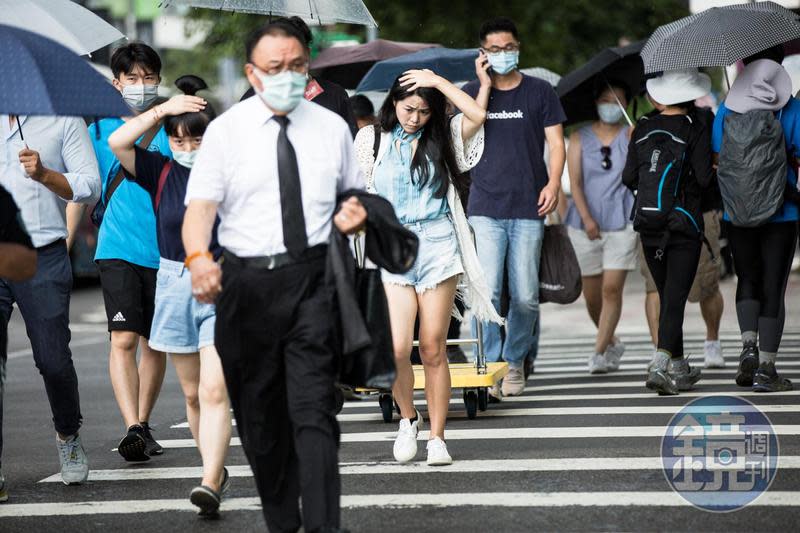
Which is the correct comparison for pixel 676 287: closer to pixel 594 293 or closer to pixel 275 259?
pixel 594 293

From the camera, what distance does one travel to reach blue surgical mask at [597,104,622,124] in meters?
11.9

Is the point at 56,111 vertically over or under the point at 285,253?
over

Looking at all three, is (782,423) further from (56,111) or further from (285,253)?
(56,111)

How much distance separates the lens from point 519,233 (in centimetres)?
991

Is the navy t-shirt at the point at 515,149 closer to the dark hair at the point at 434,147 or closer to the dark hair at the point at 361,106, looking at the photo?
the dark hair at the point at 361,106

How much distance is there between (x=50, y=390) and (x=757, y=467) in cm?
351

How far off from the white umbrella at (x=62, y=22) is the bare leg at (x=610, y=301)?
4626 mm

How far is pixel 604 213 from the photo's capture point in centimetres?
1188

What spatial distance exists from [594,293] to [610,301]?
522 millimetres

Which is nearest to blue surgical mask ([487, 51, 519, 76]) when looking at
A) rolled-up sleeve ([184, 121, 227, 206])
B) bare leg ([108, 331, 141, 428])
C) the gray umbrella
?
the gray umbrella

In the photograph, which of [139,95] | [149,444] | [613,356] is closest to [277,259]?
[139,95]

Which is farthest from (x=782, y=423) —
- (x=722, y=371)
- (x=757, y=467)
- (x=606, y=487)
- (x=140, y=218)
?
(x=140, y=218)

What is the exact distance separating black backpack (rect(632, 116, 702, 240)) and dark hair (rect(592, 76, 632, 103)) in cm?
226

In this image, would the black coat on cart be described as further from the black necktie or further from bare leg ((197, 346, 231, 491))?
bare leg ((197, 346, 231, 491))
